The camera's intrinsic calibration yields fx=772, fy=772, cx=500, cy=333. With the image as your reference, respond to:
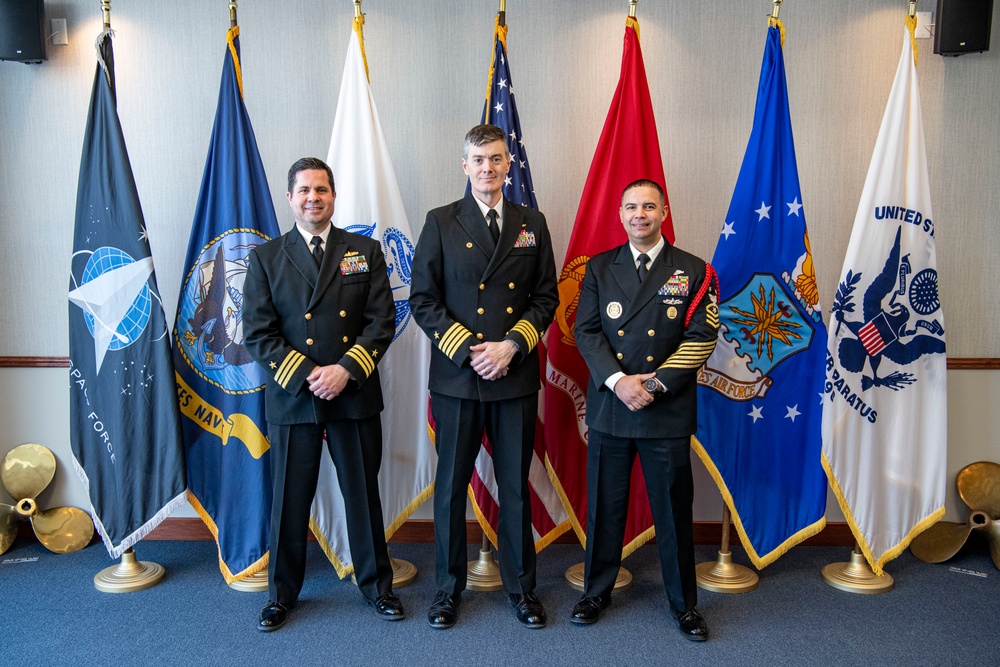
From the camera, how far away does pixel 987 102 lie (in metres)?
3.45

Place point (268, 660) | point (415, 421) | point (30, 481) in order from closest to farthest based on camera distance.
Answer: point (268, 660) → point (415, 421) → point (30, 481)

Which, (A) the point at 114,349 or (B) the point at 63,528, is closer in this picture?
(A) the point at 114,349

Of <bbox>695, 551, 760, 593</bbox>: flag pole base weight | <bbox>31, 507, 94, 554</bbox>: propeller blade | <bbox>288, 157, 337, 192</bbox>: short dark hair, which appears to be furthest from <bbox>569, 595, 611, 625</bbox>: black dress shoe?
<bbox>31, 507, 94, 554</bbox>: propeller blade

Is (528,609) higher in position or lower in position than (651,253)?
lower

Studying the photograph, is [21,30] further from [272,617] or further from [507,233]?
[272,617]

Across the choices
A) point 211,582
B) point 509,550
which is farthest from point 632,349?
point 211,582

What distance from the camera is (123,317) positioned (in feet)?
10.4

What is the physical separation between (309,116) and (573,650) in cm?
255

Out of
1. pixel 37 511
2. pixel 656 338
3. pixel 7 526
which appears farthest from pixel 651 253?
pixel 7 526

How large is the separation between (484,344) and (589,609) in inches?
41.7

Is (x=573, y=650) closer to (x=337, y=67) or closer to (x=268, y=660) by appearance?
(x=268, y=660)

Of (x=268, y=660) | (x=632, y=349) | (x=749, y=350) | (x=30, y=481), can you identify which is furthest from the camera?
(x=30, y=481)

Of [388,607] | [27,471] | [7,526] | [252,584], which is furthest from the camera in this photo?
[27,471]

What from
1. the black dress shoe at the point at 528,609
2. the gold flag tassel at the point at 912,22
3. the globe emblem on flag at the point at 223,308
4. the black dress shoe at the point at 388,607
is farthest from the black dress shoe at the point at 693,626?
the gold flag tassel at the point at 912,22
